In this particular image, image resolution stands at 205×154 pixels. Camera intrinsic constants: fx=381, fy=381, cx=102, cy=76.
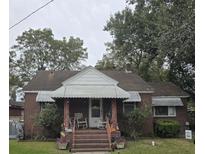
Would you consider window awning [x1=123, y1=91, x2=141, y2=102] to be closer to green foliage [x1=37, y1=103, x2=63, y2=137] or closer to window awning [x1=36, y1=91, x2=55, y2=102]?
green foliage [x1=37, y1=103, x2=63, y2=137]

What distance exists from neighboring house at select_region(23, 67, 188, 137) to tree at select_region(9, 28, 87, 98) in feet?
52.3

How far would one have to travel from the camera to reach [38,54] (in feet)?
135

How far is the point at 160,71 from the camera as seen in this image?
35750mm

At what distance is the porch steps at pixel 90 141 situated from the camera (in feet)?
52.5

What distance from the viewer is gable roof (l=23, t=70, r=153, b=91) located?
22.5 metres

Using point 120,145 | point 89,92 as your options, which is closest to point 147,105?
point 89,92

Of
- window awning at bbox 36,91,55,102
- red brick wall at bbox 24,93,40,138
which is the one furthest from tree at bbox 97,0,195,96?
red brick wall at bbox 24,93,40,138

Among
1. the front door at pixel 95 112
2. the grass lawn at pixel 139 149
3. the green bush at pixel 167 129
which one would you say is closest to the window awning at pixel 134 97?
the front door at pixel 95 112

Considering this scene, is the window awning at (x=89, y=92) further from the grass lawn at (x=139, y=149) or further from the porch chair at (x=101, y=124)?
the grass lawn at (x=139, y=149)

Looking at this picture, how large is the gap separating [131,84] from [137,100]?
172cm

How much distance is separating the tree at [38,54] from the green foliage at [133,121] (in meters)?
21.3

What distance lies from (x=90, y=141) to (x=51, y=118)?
349 cm
